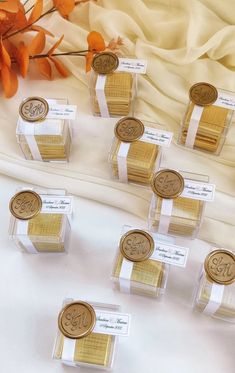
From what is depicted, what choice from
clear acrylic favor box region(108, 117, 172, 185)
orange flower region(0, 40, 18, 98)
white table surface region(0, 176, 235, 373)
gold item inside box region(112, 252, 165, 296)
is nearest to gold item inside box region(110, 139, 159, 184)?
clear acrylic favor box region(108, 117, 172, 185)

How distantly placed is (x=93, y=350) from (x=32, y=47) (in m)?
0.73

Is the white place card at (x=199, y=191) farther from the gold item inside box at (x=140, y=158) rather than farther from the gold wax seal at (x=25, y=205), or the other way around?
the gold wax seal at (x=25, y=205)

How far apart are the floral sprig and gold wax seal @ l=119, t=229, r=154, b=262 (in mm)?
472

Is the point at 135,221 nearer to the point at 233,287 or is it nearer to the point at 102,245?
the point at 102,245

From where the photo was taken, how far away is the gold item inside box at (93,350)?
35.7 inches

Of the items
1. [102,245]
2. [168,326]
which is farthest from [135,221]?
[168,326]

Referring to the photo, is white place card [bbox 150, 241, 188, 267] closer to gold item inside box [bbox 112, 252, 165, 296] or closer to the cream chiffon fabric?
gold item inside box [bbox 112, 252, 165, 296]

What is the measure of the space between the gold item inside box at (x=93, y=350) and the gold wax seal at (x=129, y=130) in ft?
1.38

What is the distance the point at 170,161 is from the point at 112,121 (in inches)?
7.1

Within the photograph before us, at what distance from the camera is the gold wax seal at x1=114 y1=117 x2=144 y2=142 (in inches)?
43.2

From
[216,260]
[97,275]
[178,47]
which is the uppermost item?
[178,47]

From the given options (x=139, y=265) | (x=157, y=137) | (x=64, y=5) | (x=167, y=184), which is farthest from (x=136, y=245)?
(x=64, y=5)

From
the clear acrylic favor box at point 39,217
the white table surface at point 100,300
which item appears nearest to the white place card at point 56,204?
the clear acrylic favor box at point 39,217

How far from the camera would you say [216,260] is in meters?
0.95
